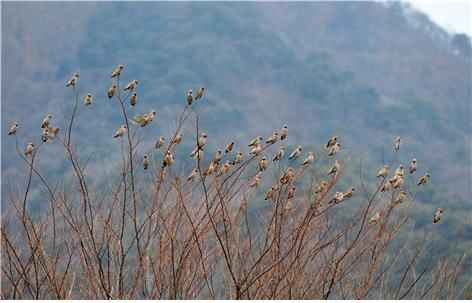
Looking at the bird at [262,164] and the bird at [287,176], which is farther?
the bird at [262,164]

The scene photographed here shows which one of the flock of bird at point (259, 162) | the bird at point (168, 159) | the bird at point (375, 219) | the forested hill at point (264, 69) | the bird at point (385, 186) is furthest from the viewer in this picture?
the forested hill at point (264, 69)

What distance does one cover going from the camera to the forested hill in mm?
51156

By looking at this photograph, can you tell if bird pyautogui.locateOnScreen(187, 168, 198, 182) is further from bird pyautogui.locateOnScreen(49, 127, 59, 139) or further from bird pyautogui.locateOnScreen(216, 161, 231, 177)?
bird pyautogui.locateOnScreen(49, 127, 59, 139)

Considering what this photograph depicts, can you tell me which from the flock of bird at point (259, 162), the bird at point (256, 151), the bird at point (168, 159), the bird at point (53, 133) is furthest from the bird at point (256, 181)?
the bird at point (53, 133)

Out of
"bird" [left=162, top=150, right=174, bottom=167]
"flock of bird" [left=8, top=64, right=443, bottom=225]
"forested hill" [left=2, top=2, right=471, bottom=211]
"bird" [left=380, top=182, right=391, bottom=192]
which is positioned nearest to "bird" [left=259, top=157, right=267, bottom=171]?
"flock of bird" [left=8, top=64, right=443, bottom=225]

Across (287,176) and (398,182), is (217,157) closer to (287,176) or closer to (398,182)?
(287,176)

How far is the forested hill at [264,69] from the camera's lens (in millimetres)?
51156

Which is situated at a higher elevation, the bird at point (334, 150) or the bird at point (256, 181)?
the bird at point (334, 150)

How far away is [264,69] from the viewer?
61281 mm

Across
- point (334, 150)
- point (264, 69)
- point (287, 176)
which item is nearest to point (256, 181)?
point (287, 176)

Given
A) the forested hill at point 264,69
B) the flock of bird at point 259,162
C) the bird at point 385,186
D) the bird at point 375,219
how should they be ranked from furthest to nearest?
the forested hill at point 264,69
the bird at point 375,219
the bird at point 385,186
the flock of bird at point 259,162

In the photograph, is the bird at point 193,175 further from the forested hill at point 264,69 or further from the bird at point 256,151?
the forested hill at point 264,69

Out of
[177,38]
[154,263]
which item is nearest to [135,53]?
[177,38]

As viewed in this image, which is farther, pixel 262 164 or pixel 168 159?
pixel 262 164
